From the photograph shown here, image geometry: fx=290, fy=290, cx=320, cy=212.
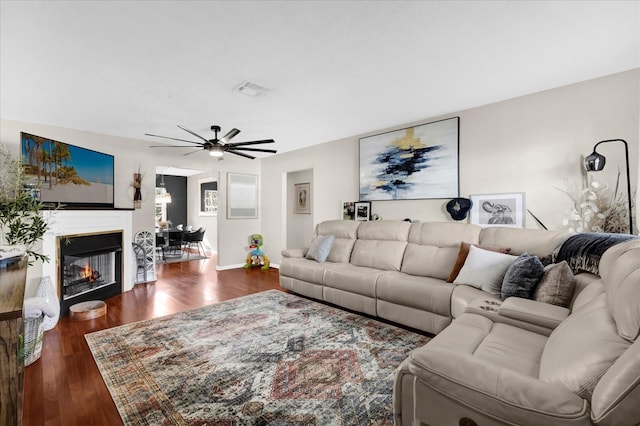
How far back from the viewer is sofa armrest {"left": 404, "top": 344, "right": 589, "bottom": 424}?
2.91 feet

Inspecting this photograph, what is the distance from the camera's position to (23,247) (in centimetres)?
282

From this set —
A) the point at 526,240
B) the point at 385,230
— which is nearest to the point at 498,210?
the point at 526,240

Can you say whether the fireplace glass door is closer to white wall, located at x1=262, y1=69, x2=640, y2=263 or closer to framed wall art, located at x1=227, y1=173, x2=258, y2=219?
framed wall art, located at x1=227, y1=173, x2=258, y2=219

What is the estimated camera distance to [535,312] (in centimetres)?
179

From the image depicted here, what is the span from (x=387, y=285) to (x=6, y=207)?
3162mm

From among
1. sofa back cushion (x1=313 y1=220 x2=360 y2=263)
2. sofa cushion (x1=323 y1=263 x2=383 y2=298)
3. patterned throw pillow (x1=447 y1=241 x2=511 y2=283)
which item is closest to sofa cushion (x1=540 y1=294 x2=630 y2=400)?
patterned throw pillow (x1=447 y1=241 x2=511 y2=283)

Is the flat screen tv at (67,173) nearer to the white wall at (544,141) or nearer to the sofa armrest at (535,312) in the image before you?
the sofa armrest at (535,312)

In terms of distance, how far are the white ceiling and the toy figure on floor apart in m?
3.27

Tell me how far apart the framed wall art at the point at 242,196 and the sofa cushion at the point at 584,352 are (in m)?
5.69

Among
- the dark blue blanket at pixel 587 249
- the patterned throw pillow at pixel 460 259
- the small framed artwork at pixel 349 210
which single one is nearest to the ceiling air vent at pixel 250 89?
the small framed artwork at pixel 349 210

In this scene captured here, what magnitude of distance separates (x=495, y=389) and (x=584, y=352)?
0.35m

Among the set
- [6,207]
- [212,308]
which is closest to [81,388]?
[6,207]

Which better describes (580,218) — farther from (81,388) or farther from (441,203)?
(81,388)

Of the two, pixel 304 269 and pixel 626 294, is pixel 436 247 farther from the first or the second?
pixel 626 294
